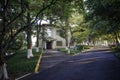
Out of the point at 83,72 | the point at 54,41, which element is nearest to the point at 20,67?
the point at 83,72

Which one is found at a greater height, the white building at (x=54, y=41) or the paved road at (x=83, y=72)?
the white building at (x=54, y=41)

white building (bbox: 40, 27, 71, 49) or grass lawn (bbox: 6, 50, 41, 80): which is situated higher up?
white building (bbox: 40, 27, 71, 49)

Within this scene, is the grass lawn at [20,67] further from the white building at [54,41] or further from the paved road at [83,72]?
the white building at [54,41]

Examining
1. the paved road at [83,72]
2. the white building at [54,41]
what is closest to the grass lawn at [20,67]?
the paved road at [83,72]

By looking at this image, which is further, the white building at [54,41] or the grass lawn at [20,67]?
the white building at [54,41]

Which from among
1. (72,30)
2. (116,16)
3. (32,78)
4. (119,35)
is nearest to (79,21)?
(72,30)

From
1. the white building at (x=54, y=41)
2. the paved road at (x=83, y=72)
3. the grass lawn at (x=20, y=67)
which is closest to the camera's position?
the paved road at (x=83, y=72)

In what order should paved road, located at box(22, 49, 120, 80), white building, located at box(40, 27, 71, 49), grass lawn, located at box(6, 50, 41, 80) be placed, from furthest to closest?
white building, located at box(40, 27, 71, 49)
grass lawn, located at box(6, 50, 41, 80)
paved road, located at box(22, 49, 120, 80)

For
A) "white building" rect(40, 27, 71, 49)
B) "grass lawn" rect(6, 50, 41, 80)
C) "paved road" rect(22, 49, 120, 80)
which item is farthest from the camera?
"white building" rect(40, 27, 71, 49)

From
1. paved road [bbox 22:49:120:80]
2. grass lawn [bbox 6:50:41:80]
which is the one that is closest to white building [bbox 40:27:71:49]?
grass lawn [bbox 6:50:41:80]

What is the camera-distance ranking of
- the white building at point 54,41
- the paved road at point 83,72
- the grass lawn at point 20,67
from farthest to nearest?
the white building at point 54,41 → the grass lawn at point 20,67 → the paved road at point 83,72

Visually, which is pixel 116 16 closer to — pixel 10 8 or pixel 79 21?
pixel 10 8

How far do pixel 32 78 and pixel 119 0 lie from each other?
25.1 feet

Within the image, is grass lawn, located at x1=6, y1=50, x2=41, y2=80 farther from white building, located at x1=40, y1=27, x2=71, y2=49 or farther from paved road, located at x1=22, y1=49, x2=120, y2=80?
white building, located at x1=40, y1=27, x2=71, y2=49
